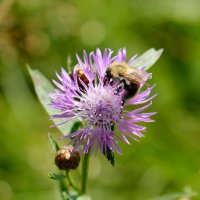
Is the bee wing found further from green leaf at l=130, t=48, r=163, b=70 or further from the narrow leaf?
the narrow leaf

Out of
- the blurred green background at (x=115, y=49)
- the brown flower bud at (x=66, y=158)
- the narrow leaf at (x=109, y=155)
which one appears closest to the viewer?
the narrow leaf at (x=109, y=155)

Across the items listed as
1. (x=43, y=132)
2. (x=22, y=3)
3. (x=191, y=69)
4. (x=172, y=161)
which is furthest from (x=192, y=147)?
(x=22, y=3)

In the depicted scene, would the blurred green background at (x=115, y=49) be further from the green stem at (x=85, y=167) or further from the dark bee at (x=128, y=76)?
the dark bee at (x=128, y=76)

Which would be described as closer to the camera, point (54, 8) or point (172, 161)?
point (172, 161)

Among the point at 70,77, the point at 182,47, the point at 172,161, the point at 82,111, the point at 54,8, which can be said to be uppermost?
the point at 54,8

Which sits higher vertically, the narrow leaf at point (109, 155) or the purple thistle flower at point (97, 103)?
the purple thistle flower at point (97, 103)

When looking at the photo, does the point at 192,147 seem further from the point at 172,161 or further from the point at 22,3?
the point at 22,3

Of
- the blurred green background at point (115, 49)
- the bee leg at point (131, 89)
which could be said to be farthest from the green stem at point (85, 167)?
the blurred green background at point (115, 49)
